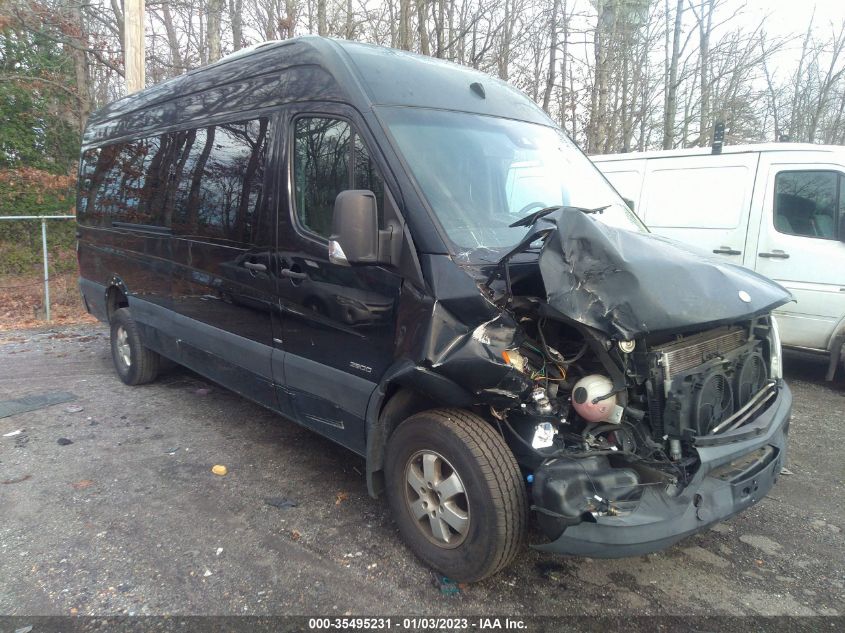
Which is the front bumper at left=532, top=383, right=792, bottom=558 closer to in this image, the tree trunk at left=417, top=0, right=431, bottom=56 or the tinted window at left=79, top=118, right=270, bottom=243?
the tinted window at left=79, top=118, right=270, bottom=243

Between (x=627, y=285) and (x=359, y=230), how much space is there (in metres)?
1.18

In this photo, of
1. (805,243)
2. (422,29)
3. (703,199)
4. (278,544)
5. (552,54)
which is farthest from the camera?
(552,54)

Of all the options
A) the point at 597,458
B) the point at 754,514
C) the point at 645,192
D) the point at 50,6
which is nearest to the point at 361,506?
the point at 597,458

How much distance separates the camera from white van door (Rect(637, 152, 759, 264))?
6.42 metres

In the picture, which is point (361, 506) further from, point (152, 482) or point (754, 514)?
point (754, 514)

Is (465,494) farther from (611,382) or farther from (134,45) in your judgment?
(134,45)

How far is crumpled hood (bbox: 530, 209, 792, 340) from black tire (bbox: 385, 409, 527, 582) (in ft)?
2.26

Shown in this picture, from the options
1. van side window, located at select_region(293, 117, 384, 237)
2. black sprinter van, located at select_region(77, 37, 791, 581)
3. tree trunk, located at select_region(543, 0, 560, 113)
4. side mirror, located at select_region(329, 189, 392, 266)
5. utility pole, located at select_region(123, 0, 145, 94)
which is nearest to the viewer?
black sprinter van, located at select_region(77, 37, 791, 581)

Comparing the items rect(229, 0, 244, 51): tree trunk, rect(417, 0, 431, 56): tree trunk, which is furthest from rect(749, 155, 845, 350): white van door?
rect(229, 0, 244, 51): tree trunk

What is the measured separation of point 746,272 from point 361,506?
2.49m

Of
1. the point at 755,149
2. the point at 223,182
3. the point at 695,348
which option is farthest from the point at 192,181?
the point at 755,149

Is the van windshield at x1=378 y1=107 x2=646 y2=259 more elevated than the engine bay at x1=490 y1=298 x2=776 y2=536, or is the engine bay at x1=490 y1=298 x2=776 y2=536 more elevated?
the van windshield at x1=378 y1=107 x2=646 y2=259

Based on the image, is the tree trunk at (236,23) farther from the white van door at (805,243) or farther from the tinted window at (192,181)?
the white van door at (805,243)

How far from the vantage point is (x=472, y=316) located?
104 inches
